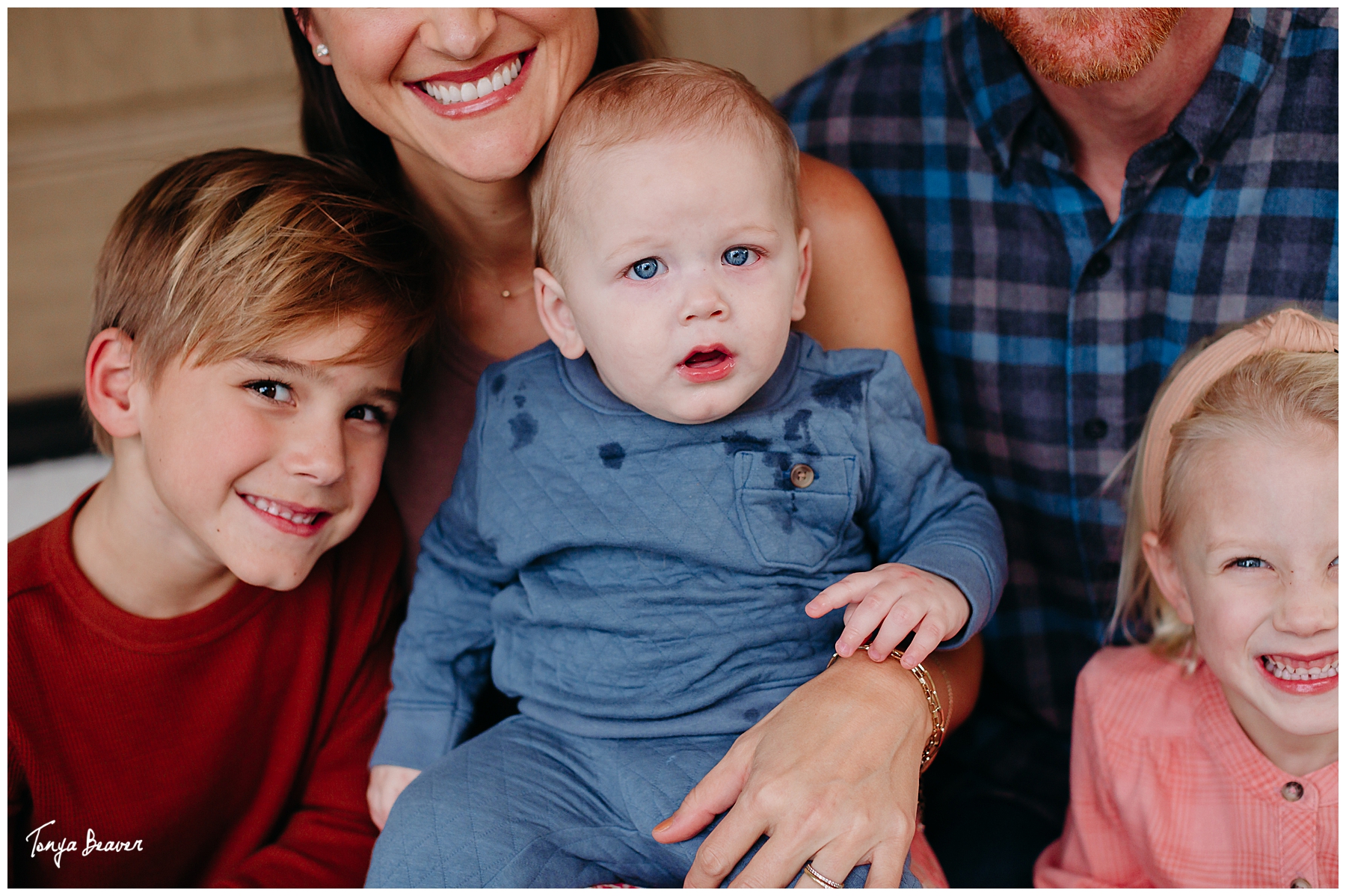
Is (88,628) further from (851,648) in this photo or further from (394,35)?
(851,648)

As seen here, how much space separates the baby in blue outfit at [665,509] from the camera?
1179mm

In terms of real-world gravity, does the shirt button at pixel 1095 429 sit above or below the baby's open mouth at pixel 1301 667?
above

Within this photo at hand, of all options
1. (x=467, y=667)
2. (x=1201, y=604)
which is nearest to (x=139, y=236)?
(x=467, y=667)

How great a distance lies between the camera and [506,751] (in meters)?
1.27

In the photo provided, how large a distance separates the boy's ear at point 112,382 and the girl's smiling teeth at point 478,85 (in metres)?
0.53

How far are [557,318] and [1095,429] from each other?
83 centimetres

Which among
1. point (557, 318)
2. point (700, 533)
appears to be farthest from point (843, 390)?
point (557, 318)

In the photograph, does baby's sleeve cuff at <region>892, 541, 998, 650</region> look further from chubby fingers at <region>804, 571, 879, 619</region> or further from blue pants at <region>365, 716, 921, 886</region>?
blue pants at <region>365, 716, 921, 886</region>

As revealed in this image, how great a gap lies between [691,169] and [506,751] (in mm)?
707

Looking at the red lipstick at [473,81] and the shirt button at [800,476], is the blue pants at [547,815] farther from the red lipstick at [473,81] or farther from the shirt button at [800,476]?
the red lipstick at [473,81]

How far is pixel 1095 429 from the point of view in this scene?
160 centimetres

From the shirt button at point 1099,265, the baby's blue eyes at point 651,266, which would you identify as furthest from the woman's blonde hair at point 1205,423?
the baby's blue eyes at point 651,266

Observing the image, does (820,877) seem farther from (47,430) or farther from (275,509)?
(47,430)

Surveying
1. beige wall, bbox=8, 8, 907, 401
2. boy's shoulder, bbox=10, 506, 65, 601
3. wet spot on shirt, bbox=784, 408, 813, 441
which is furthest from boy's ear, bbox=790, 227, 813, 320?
beige wall, bbox=8, 8, 907, 401
